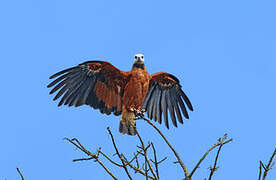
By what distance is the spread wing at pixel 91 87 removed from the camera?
26.6 feet

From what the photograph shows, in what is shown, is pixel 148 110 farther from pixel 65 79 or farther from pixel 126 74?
pixel 65 79

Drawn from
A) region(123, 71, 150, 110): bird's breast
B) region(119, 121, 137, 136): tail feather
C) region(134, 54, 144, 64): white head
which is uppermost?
region(134, 54, 144, 64): white head

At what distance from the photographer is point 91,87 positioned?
27.3 feet

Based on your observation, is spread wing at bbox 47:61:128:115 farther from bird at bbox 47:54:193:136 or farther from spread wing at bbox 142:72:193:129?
spread wing at bbox 142:72:193:129

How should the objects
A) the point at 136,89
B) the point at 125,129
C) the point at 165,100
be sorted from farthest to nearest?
1. the point at 165,100
2. the point at 125,129
3. the point at 136,89

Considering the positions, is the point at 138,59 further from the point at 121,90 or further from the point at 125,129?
the point at 125,129

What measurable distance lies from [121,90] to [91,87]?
0.66 m

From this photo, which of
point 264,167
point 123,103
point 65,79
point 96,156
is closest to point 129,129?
point 123,103

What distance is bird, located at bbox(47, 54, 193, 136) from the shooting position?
25.5 ft

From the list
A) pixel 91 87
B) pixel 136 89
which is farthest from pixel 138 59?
pixel 91 87

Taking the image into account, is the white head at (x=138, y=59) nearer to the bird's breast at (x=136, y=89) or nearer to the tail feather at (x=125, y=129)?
the bird's breast at (x=136, y=89)

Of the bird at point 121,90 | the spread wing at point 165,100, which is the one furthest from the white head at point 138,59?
the spread wing at point 165,100

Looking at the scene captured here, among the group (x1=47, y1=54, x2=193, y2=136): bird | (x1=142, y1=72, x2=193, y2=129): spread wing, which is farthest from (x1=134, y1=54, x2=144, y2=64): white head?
(x1=142, y1=72, x2=193, y2=129): spread wing

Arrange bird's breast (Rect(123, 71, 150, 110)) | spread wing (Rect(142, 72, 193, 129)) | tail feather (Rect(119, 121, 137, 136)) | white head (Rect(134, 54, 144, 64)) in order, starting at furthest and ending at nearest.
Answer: spread wing (Rect(142, 72, 193, 129))
tail feather (Rect(119, 121, 137, 136))
white head (Rect(134, 54, 144, 64))
bird's breast (Rect(123, 71, 150, 110))
